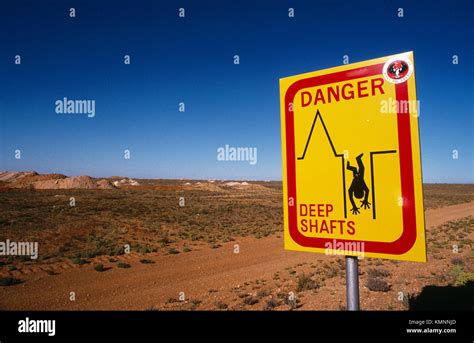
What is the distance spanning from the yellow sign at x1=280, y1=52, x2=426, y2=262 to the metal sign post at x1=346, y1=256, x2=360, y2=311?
80 mm

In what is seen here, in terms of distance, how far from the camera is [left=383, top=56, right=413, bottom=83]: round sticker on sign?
191 cm

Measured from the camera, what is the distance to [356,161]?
6.68 ft

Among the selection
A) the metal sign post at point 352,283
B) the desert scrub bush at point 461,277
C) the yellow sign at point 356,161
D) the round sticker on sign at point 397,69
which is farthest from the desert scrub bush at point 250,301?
the round sticker on sign at point 397,69

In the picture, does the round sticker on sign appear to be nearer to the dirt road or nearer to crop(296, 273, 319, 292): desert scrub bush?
the dirt road

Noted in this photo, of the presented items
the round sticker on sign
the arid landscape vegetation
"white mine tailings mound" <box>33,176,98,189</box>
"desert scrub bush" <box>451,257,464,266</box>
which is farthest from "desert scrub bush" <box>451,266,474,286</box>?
"white mine tailings mound" <box>33,176,98,189</box>

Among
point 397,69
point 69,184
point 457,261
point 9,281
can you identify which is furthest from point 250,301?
point 69,184

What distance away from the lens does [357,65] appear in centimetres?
210

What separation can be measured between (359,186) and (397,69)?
2.52ft

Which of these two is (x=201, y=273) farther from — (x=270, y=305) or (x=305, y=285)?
(x=270, y=305)

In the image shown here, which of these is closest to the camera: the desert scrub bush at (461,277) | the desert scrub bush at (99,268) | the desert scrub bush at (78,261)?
the desert scrub bush at (461,277)

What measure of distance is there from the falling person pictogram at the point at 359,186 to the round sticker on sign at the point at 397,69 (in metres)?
0.52

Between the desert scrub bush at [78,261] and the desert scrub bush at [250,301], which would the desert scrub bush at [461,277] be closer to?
the desert scrub bush at [250,301]

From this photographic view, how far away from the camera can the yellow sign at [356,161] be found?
1912 mm
